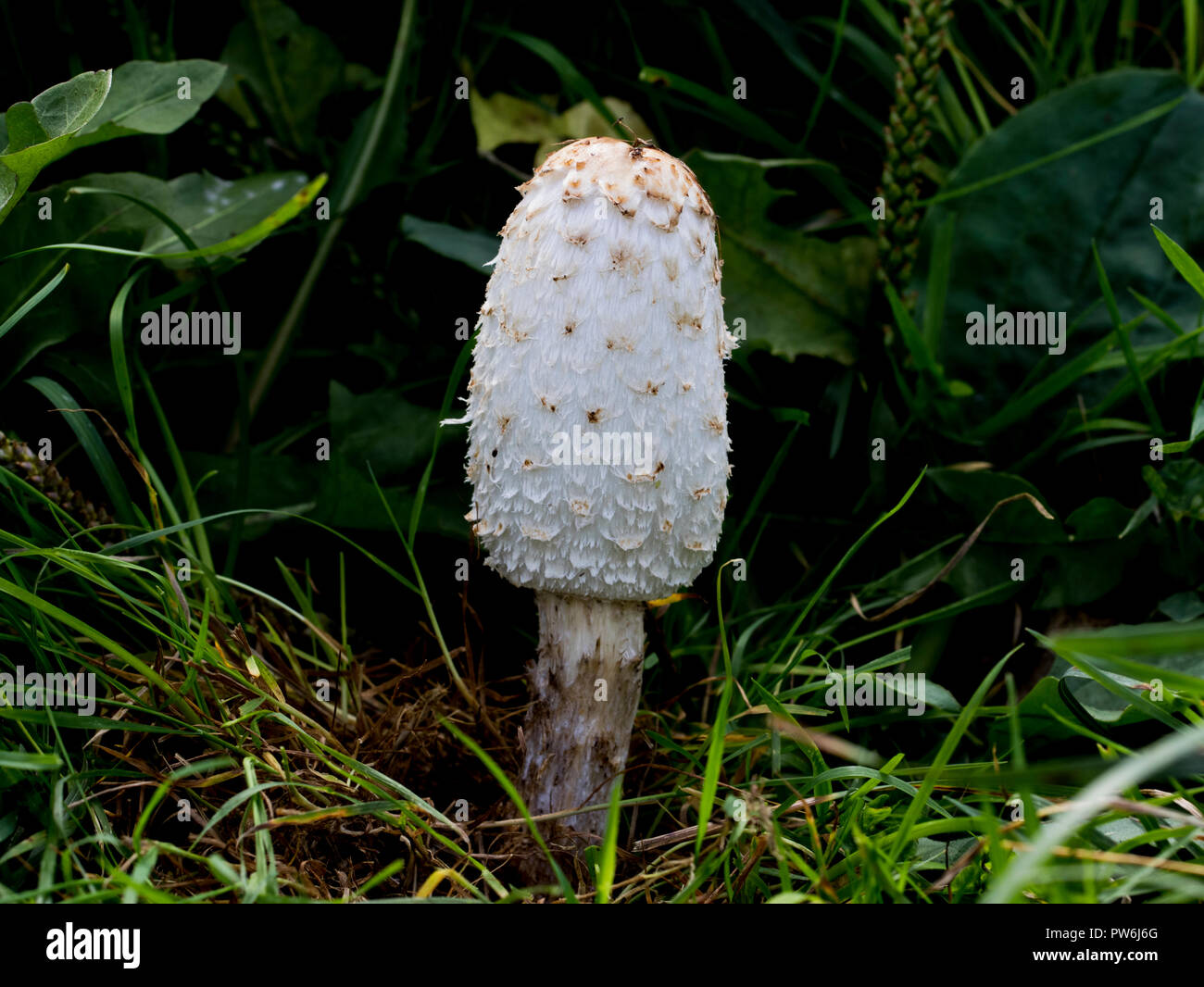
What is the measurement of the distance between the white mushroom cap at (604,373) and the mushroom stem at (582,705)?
0.20m

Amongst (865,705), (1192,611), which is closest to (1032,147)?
(1192,611)

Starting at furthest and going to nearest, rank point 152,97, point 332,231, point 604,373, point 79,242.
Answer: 1. point 332,231
2. point 79,242
3. point 152,97
4. point 604,373

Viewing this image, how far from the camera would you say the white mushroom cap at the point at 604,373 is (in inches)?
65.2

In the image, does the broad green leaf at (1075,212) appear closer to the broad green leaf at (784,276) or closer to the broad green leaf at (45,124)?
the broad green leaf at (784,276)

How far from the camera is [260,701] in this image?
1.80m

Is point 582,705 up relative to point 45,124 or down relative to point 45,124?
down

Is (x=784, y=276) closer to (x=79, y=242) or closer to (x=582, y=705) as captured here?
(x=582, y=705)

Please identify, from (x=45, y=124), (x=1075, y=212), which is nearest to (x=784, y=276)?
(x=1075, y=212)

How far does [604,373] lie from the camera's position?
166 cm

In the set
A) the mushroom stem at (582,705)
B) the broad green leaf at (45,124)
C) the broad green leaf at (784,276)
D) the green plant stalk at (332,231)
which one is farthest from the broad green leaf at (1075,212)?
the broad green leaf at (45,124)

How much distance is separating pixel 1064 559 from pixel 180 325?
230cm

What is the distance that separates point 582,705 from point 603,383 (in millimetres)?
713

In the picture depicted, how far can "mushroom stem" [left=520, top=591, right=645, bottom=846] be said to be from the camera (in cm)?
198

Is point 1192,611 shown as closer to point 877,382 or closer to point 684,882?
point 877,382
